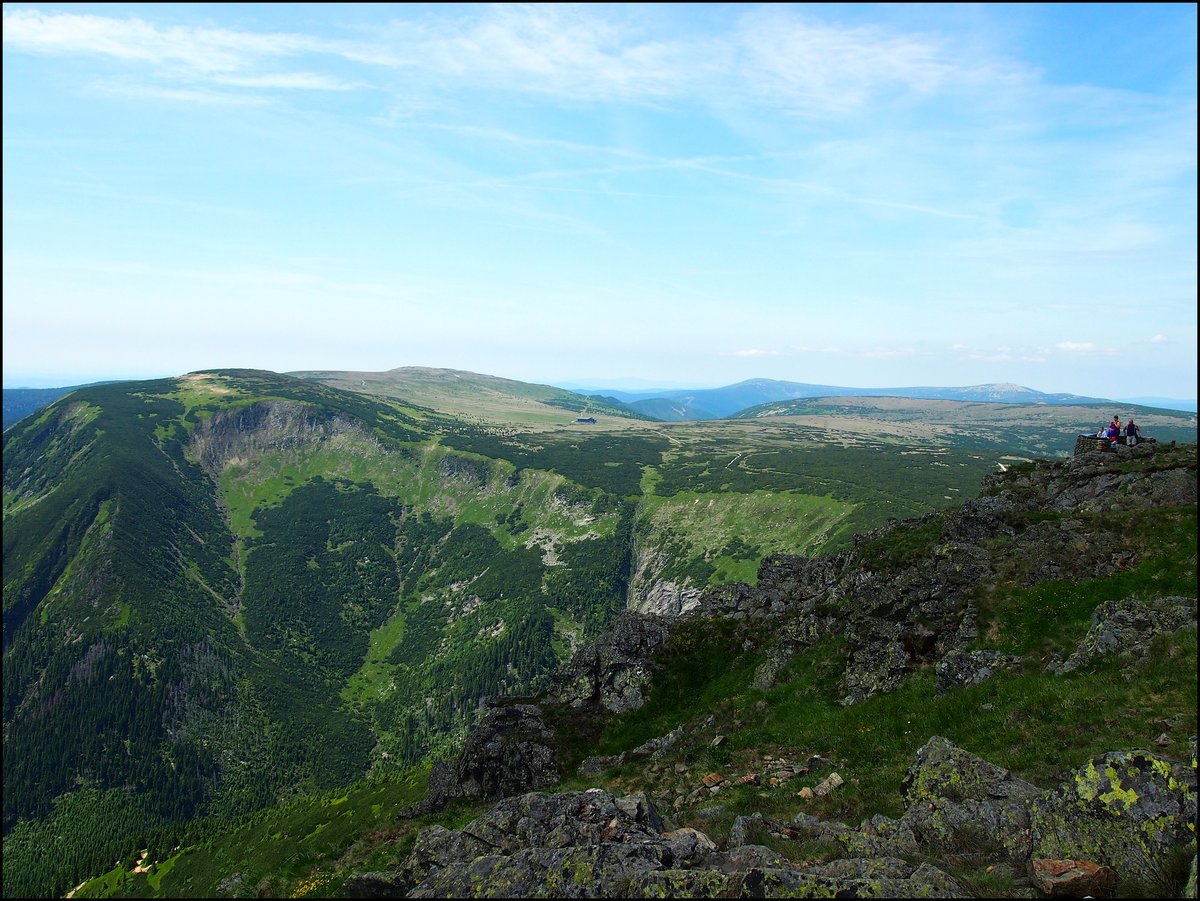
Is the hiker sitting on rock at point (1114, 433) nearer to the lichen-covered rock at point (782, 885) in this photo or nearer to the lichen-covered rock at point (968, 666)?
the lichen-covered rock at point (968, 666)

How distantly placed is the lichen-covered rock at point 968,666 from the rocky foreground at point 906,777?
11 centimetres

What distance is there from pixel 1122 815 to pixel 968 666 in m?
17.7

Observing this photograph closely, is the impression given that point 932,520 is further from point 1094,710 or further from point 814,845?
point 814,845

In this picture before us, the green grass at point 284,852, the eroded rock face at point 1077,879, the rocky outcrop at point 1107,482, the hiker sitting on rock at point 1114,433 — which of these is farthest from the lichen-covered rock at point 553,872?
the hiker sitting on rock at point 1114,433

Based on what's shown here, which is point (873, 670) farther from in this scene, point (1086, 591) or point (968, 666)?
point (1086, 591)

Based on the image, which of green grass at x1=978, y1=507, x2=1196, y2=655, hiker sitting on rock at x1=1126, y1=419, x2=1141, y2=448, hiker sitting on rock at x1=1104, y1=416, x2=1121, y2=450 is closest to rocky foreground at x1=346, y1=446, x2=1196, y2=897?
green grass at x1=978, y1=507, x2=1196, y2=655

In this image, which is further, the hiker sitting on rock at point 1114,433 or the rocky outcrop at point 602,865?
the hiker sitting on rock at point 1114,433

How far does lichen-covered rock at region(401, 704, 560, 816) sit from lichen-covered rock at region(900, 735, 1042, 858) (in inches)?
1016

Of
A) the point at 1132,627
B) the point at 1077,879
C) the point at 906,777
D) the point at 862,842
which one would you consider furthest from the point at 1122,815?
the point at 1132,627

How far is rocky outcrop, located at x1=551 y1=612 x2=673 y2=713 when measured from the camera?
44.8m

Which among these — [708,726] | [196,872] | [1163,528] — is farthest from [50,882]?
[1163,528]

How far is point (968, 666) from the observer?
2969cm

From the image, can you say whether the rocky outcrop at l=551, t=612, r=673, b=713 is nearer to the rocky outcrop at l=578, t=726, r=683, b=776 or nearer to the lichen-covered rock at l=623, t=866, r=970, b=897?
the rocky outcrop at l=578, t=726, r=683, b=776

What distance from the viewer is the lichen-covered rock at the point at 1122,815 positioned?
43.0 feet
